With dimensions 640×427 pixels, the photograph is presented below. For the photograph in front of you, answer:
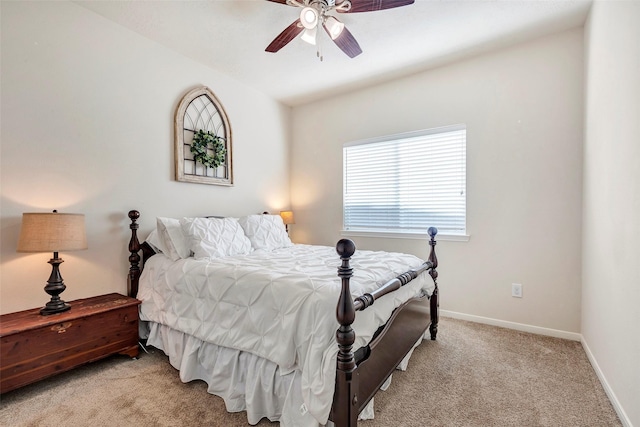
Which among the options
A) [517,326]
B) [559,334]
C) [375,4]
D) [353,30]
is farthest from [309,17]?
[559,334]

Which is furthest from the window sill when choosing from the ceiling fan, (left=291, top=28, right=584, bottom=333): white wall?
the ceiling fan

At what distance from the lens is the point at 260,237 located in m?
3.10

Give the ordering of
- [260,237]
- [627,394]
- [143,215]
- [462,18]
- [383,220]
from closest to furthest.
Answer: [627,394], [462,18], [143,215], [260,237], [383,220]

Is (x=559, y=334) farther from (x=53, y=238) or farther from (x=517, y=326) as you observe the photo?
(x=53, y=238)

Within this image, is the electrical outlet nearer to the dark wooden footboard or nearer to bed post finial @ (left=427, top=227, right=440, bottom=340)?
bed post finial @ (left=427, top=227, right=440, bottom=340)

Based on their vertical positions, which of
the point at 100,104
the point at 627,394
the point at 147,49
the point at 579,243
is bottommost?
the point at 627,394

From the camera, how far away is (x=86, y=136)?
7.95ft

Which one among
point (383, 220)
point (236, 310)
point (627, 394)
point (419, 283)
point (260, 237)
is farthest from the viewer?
point (383, 220)

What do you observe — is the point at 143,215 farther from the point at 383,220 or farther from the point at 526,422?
the point at 526,422

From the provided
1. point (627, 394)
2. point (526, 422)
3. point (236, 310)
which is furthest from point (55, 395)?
point (627, 394)

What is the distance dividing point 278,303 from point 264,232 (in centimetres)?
157

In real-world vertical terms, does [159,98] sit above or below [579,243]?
above

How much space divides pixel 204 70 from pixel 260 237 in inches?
74.0

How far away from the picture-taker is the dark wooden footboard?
1.35m
